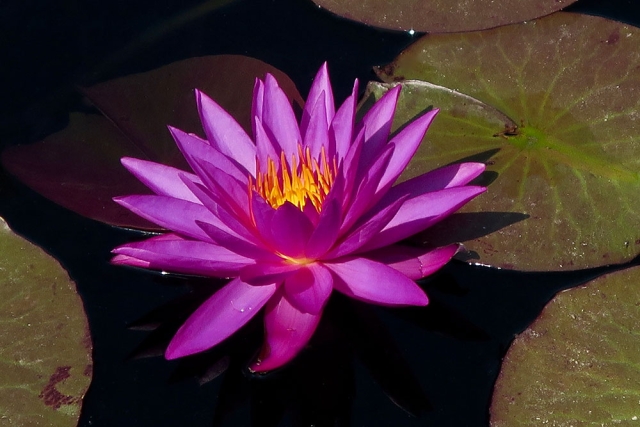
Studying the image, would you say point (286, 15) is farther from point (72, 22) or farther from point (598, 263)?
point (598, 263)

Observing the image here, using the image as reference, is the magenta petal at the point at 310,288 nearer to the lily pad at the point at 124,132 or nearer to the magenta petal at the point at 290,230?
the magenta petal at the point at 290,230

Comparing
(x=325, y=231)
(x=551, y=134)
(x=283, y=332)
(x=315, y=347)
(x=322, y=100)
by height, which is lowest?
(x=315, y=347)

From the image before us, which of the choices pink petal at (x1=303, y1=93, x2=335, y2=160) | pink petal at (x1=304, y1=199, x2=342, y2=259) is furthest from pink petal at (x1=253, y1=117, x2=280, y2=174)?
pink petal at (x1=304, y1=199, x2=342, y2=259)

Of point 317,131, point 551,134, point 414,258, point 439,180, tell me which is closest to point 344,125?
point 317,131

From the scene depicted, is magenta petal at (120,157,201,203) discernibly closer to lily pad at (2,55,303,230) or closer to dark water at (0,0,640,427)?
lily pad at (2,55,303,230)

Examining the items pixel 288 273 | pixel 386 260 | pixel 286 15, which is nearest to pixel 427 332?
pixel 386 260

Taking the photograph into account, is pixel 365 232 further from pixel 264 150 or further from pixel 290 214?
pixel 264 150
